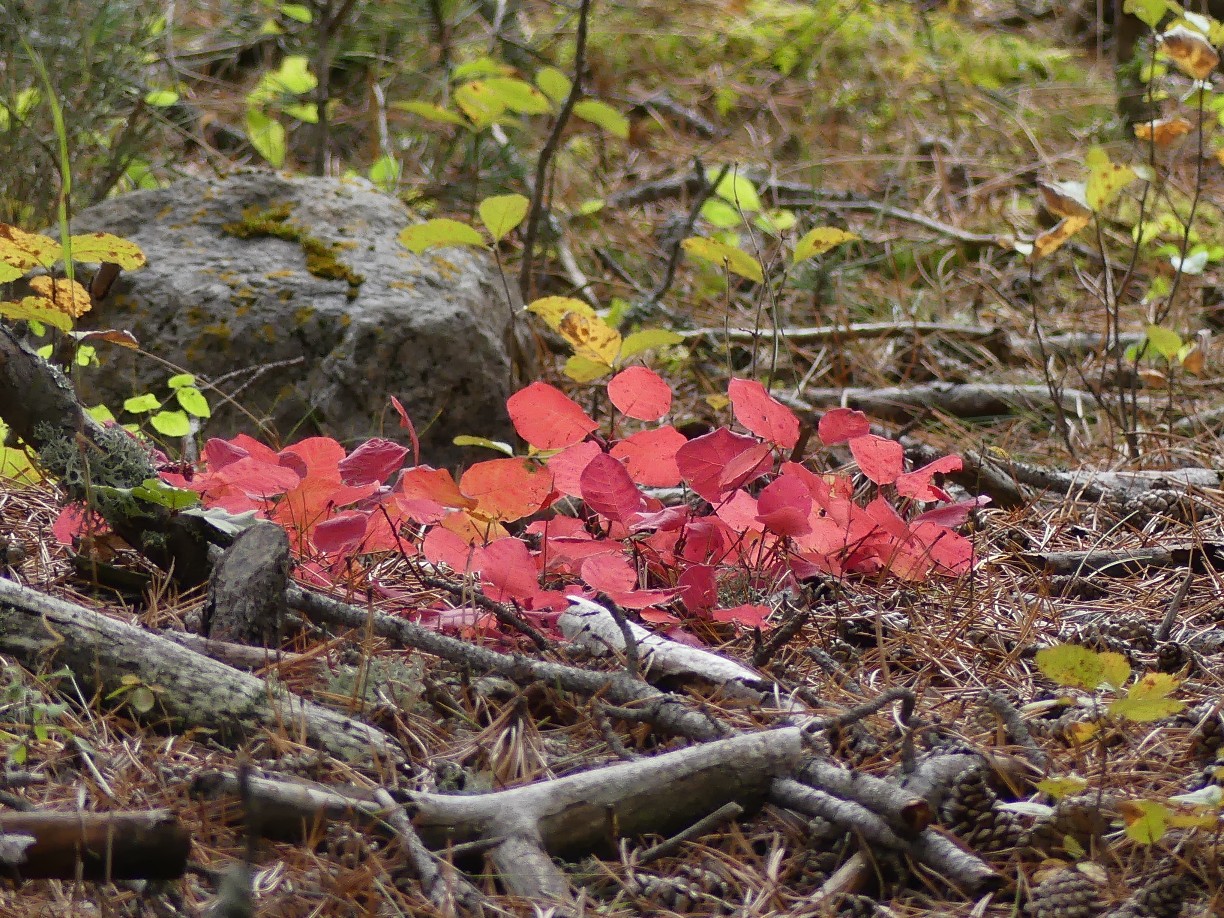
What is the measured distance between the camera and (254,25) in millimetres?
5090

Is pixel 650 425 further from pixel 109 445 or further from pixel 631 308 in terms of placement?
pixel 109 445

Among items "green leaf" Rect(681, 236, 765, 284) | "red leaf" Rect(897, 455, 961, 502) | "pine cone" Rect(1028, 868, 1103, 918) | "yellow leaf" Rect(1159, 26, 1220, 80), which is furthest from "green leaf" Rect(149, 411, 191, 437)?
"yellow leaf" Rect(1159, 26, 1220, 80)

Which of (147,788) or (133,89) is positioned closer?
(147,788)

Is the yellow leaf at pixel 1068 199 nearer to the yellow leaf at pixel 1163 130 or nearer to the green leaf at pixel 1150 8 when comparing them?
the yellow leaf at pixel 1163 130

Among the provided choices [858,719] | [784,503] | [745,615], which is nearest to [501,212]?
[784,503]

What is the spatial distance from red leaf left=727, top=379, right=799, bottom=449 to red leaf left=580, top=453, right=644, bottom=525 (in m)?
0.20

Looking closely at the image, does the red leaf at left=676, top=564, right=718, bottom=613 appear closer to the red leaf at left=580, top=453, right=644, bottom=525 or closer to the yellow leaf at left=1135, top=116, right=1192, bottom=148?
the red leaf at left=580, top=453, right=644, bottom=525

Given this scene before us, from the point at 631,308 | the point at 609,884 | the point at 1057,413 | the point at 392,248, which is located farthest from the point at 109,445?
the point at 1057,413

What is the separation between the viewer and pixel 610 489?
1.67 metres

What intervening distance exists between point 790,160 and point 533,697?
13.6 ft

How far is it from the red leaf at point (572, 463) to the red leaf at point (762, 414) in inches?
9.5

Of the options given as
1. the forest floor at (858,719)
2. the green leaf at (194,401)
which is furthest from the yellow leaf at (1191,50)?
the green leaf at (194,401)

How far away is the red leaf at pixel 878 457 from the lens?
1804mm

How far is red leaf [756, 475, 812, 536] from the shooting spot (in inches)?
63.5
